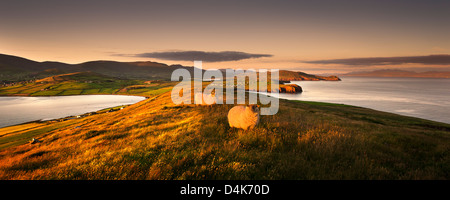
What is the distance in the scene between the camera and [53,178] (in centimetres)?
621

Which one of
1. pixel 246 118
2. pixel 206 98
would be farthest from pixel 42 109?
pixel 246 118

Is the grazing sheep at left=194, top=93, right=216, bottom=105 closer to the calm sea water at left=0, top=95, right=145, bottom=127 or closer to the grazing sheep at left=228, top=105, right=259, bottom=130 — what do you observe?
the grazing sheep at left=228, top=105, right=259, bottom=130

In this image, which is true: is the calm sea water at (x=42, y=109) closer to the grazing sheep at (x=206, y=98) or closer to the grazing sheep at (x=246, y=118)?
the grazing sheep at (x=206, y=98)

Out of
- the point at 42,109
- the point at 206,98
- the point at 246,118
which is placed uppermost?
the point at 206,98

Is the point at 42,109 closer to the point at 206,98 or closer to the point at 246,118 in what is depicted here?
the point at 206,98

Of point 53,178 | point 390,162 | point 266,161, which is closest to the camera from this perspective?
point 53,178

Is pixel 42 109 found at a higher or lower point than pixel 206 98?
lower

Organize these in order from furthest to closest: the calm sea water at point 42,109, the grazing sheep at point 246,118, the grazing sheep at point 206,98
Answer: the calm sea water at point 42,109 < the grazing sheep at point 206,98 < the grazing sheep at point 246,118

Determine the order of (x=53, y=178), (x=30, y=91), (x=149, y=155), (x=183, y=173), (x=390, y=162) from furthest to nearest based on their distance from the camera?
(x=30, y=91), (x=149, y=155), (x=390, y=162), (x=53, y=178), (x=183, y=173)

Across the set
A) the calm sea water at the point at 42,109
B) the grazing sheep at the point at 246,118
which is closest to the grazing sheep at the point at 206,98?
the grazing sheep at the point at 246,118

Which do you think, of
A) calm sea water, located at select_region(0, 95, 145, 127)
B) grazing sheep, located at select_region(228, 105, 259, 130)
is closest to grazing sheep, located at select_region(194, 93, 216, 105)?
grazing sheep, located at select_region(228, 105, 259, 130)
